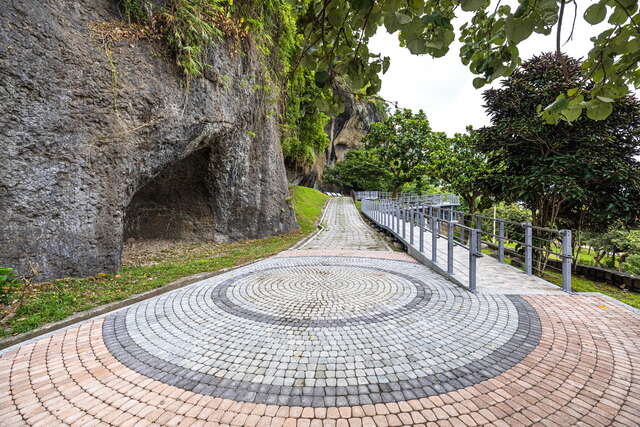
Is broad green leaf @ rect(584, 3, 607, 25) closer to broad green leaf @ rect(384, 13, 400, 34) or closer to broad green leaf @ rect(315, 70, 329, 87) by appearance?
broad green leaf @ rect(384, 13, 400, 34)

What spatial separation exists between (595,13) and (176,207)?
36.8ft

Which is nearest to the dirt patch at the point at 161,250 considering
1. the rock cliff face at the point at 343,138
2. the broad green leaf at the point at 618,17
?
the broad green leaf at the point at 618,17

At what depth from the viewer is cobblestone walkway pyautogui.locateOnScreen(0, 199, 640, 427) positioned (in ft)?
7.23

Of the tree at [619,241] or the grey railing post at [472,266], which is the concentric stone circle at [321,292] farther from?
the tree at [619,241]

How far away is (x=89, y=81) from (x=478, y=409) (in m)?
8.38

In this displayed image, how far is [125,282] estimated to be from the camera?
5672 mm

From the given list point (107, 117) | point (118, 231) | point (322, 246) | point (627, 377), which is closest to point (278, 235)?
point (322, 246)

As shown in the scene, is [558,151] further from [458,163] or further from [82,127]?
[82,127]

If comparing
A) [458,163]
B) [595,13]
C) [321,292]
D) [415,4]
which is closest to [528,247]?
[321,292]

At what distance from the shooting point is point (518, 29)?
1323 mm

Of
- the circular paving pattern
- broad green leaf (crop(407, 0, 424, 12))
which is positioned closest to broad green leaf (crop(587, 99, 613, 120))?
broad green leaf (crop(407, 0, 424, 12))

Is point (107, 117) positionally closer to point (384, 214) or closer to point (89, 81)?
point (89, 81)

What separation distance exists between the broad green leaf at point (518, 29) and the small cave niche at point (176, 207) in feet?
32.6

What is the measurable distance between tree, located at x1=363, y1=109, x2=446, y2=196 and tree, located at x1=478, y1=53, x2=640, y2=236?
10.9 metres
